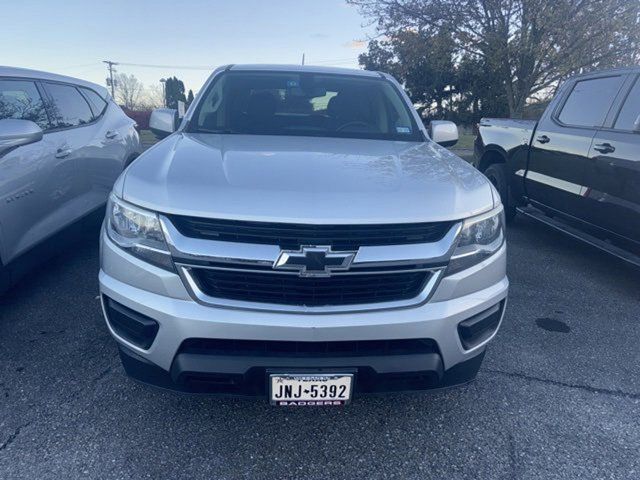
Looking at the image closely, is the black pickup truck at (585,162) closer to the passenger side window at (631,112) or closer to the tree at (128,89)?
the passenger side window at (631,112)

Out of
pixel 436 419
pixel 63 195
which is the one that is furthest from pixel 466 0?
pixel 436 419

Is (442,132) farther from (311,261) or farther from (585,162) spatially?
(311,261)

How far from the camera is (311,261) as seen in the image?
74.9 inches

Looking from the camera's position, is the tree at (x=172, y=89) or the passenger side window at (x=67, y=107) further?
the tree at (x=172, y=89)

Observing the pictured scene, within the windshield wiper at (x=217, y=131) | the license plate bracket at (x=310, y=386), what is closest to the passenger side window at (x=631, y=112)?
the windshield wiper at (x=217, y=131)

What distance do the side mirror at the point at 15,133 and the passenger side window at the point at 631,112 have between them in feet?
14.3

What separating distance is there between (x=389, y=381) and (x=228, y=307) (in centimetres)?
75

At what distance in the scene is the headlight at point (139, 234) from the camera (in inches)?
77.7

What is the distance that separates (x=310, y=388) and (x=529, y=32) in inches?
505

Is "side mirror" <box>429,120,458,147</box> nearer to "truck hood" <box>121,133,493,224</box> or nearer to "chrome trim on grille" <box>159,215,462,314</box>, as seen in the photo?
"truck hood" <box>121,133,493,224</box>

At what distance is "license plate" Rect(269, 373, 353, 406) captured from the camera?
6.35ft

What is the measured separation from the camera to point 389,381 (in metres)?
2.04

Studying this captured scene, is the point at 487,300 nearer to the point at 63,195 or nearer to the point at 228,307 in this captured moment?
the point at 228,307

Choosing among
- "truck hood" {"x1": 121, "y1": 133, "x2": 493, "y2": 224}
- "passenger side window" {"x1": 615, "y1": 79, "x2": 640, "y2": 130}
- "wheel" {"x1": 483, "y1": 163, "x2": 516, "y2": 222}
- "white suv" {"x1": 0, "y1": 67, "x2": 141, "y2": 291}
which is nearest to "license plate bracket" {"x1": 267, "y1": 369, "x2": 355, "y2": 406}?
"truck hood" {"x1": 121, "y1": 133, "x2": 493, "y2": 224}
